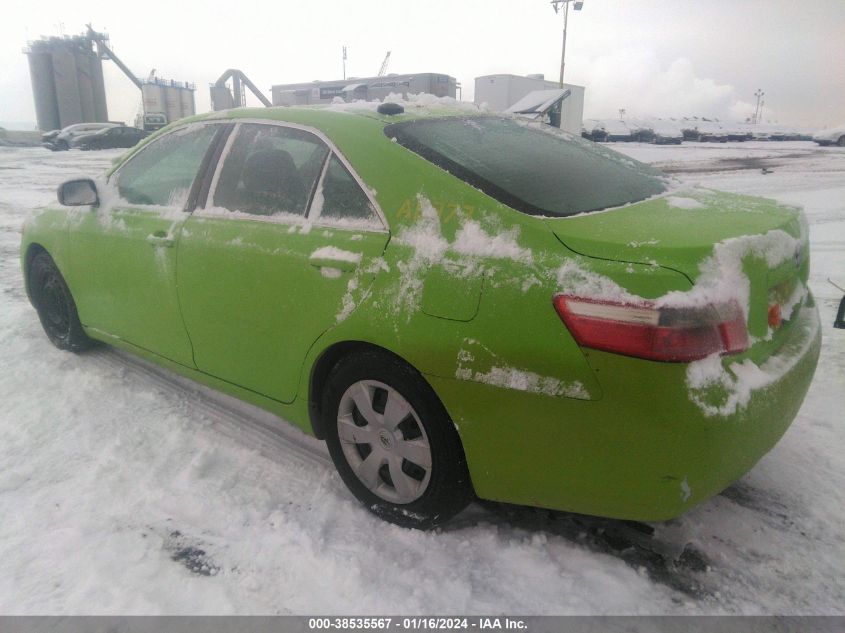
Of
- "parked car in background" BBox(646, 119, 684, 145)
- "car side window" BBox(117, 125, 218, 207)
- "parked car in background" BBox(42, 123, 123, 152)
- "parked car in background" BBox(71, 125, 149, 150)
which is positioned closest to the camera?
"car side window" BBox(117, 125, 218, 207)

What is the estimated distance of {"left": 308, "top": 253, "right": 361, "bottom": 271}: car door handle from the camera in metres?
2.29

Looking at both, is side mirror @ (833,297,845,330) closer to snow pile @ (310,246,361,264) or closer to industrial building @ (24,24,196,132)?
snow pile @ (310,246,361,264)

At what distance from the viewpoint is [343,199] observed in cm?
243

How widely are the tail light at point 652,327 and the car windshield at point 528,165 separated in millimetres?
456

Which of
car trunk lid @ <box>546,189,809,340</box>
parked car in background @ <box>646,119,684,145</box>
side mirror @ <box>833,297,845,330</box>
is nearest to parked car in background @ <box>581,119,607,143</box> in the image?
parked car in background @ <box>646,119,684,145</box>

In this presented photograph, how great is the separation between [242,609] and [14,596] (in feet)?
2.61

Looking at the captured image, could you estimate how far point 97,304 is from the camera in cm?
367

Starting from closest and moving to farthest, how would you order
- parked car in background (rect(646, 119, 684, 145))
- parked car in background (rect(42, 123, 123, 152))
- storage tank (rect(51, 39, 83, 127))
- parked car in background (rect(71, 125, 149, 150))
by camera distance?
parked car in background (rect(71, 125, 149, 150)), parked car in background (rect(42, 123, 123, 152)), parked car in background (rect(646, 119, 684, 145)), storage tank (rect(51, 39, 83, 127))

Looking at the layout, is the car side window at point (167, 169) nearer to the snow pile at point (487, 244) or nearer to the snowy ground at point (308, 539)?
the snowy ground at point (308, 539)

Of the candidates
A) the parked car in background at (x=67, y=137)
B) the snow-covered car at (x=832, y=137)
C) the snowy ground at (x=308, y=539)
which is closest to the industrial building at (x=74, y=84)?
the parked car in background at (x=67, y=137)

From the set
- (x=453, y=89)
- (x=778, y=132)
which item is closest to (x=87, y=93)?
(x=453, y=89)

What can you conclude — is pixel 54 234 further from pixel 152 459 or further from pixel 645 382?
Answer: pixel 645 382

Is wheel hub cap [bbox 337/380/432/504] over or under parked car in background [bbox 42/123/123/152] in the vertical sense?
under

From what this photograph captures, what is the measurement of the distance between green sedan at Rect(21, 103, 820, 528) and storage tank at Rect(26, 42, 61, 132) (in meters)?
72.6
